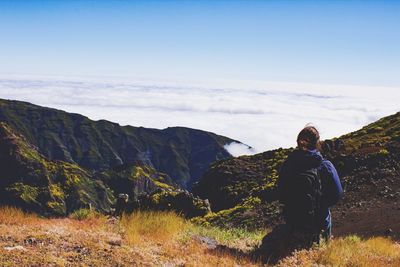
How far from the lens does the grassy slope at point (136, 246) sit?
26.6ft

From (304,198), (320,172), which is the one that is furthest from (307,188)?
(320,172)

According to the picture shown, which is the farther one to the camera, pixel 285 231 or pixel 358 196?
pixel 358 196

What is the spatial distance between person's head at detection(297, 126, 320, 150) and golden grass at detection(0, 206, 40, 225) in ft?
22.3

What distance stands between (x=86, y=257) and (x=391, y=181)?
25943 millimetres

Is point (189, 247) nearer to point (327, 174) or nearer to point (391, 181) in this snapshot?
point (327, 174)

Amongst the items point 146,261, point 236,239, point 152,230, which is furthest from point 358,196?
point 146,261

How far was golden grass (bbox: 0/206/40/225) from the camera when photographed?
10163 millimetres

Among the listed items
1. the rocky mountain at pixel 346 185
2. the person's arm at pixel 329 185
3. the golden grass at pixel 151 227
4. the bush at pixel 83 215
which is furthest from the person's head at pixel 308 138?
the rocky mountain at pixel 346 185

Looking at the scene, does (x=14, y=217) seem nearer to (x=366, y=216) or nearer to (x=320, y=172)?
(x=320, y=172)

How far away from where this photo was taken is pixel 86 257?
8148mm

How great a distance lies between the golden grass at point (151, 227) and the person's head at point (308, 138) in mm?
3915

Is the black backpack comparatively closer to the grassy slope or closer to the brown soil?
the grassy slope

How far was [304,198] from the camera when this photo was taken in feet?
33.5

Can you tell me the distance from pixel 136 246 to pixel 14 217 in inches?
130
